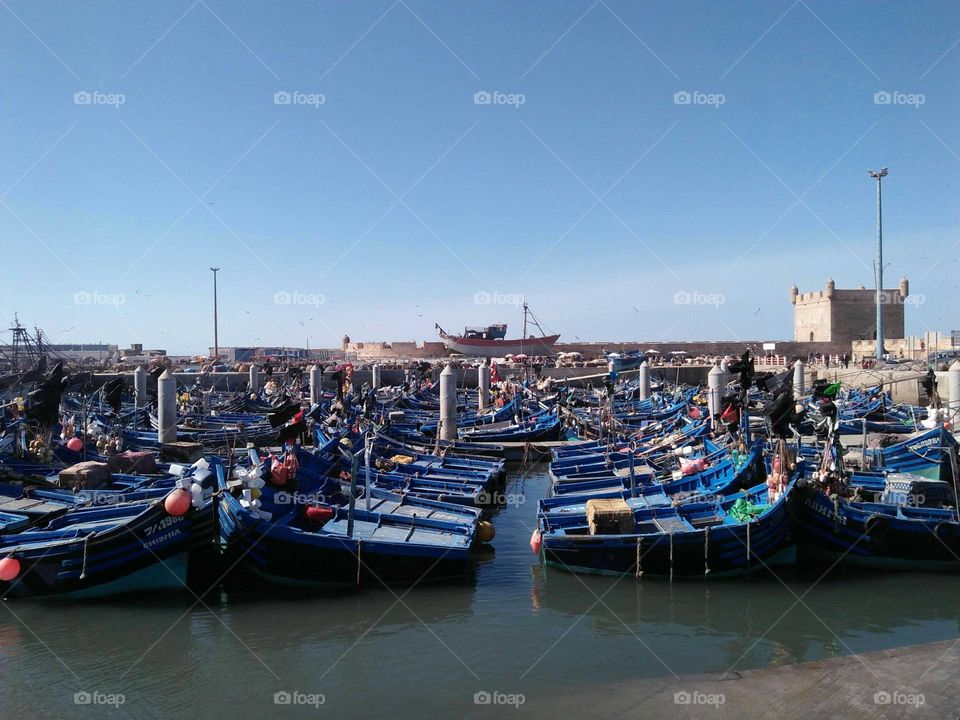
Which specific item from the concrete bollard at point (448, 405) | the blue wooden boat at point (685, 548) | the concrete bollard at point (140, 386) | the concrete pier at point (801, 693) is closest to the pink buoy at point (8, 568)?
the concrete pier at point (801, 693)

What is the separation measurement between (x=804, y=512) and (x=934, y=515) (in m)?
2.89

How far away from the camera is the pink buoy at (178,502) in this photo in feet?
38.5

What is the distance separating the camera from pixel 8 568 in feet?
38.1

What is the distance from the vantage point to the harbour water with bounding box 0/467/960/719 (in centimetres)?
929

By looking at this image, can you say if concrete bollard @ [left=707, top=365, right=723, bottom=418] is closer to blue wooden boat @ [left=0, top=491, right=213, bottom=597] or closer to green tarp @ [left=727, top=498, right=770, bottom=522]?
green tarp @ [left=727, top=498, right=770, bottom=522]

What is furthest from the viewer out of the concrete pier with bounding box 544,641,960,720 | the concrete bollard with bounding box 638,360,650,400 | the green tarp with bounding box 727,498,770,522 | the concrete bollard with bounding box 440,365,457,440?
the concrete bollard with bounding box 638,360,650,400

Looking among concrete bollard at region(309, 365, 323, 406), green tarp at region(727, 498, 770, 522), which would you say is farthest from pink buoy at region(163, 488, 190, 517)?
concrete bollard at region(309, 365, 323, 406)

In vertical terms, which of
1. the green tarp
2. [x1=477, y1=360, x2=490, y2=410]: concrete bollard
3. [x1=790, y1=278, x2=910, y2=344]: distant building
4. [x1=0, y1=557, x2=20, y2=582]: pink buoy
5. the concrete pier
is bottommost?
the concrete pier

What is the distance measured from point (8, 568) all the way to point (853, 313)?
74678mm

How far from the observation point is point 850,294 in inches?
2808

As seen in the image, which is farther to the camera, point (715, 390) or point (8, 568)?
point (715, 390)

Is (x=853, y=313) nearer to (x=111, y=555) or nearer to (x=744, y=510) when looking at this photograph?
(x=744, y=510)

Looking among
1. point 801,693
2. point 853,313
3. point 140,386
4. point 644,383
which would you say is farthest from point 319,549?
point 853,313

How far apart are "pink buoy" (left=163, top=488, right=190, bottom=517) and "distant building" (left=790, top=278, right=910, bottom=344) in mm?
71219
